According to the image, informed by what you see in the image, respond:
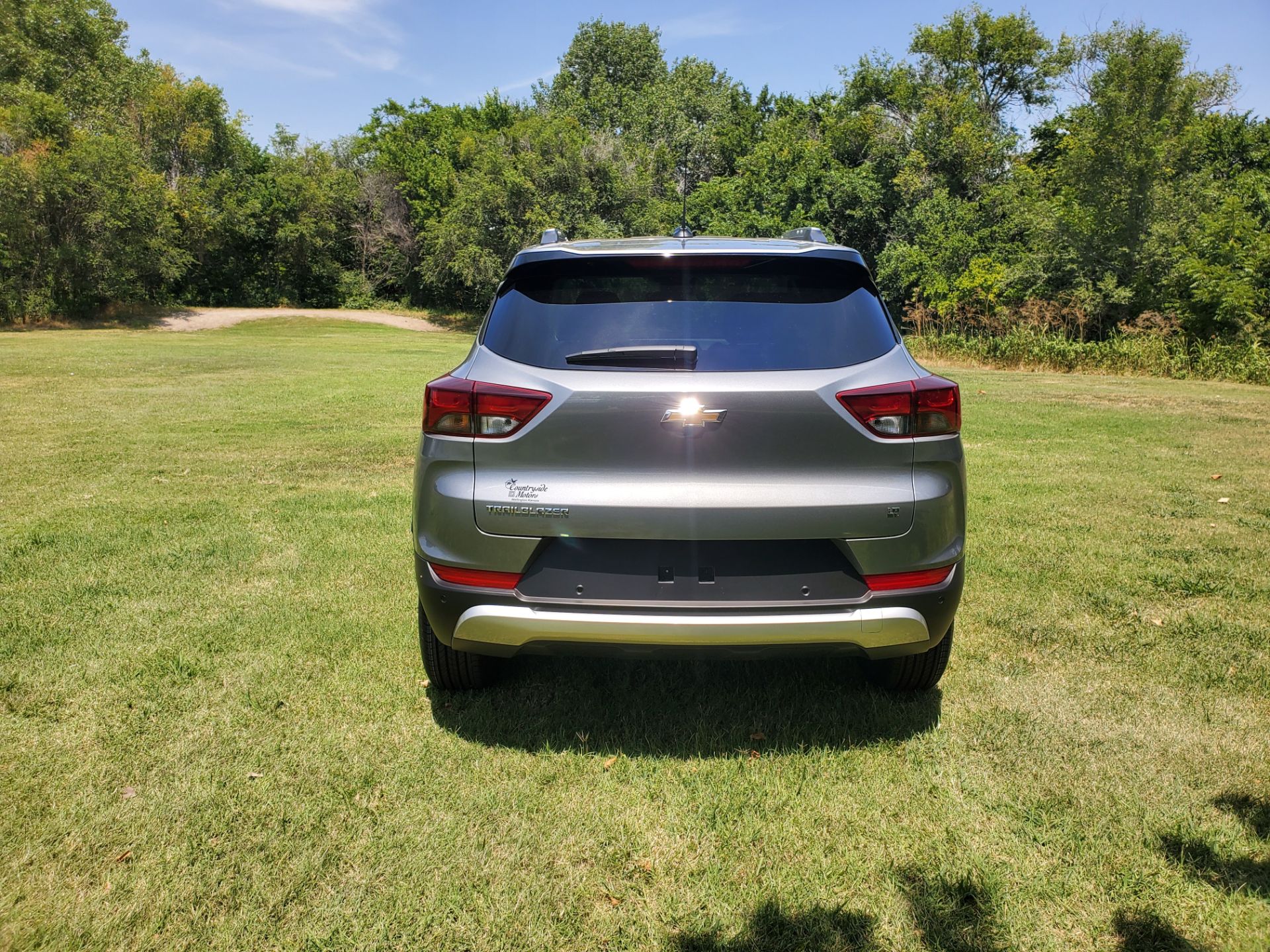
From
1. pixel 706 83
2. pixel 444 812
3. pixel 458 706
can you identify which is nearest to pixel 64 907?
pixel 444 812

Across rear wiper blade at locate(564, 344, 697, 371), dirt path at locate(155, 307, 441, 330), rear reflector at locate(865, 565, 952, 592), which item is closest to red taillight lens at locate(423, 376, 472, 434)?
rear wiper blade at locate(564, 344, 697, 371)

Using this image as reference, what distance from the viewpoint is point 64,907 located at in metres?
2.12

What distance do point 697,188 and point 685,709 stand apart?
47.8 m

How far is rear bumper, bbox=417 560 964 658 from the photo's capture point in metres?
2.63

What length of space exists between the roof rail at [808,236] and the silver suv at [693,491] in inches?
29.9

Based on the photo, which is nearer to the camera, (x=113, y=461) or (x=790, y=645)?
(x=790, y=645)

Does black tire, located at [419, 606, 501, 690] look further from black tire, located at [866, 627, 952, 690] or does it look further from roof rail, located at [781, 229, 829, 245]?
roof rail, located at [781, 229, 829, 245]

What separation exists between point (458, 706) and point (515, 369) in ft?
4.75

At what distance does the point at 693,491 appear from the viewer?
2600 millimetres

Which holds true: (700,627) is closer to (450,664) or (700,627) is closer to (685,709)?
(685,709)

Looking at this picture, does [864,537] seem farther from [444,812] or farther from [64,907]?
[64,907]

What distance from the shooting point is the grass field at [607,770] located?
7.00 ft

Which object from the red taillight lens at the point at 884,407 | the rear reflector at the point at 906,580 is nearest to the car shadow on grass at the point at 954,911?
the rear reflector at the point at 906,580

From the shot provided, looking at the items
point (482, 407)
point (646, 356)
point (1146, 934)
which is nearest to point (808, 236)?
point (646, 356)
